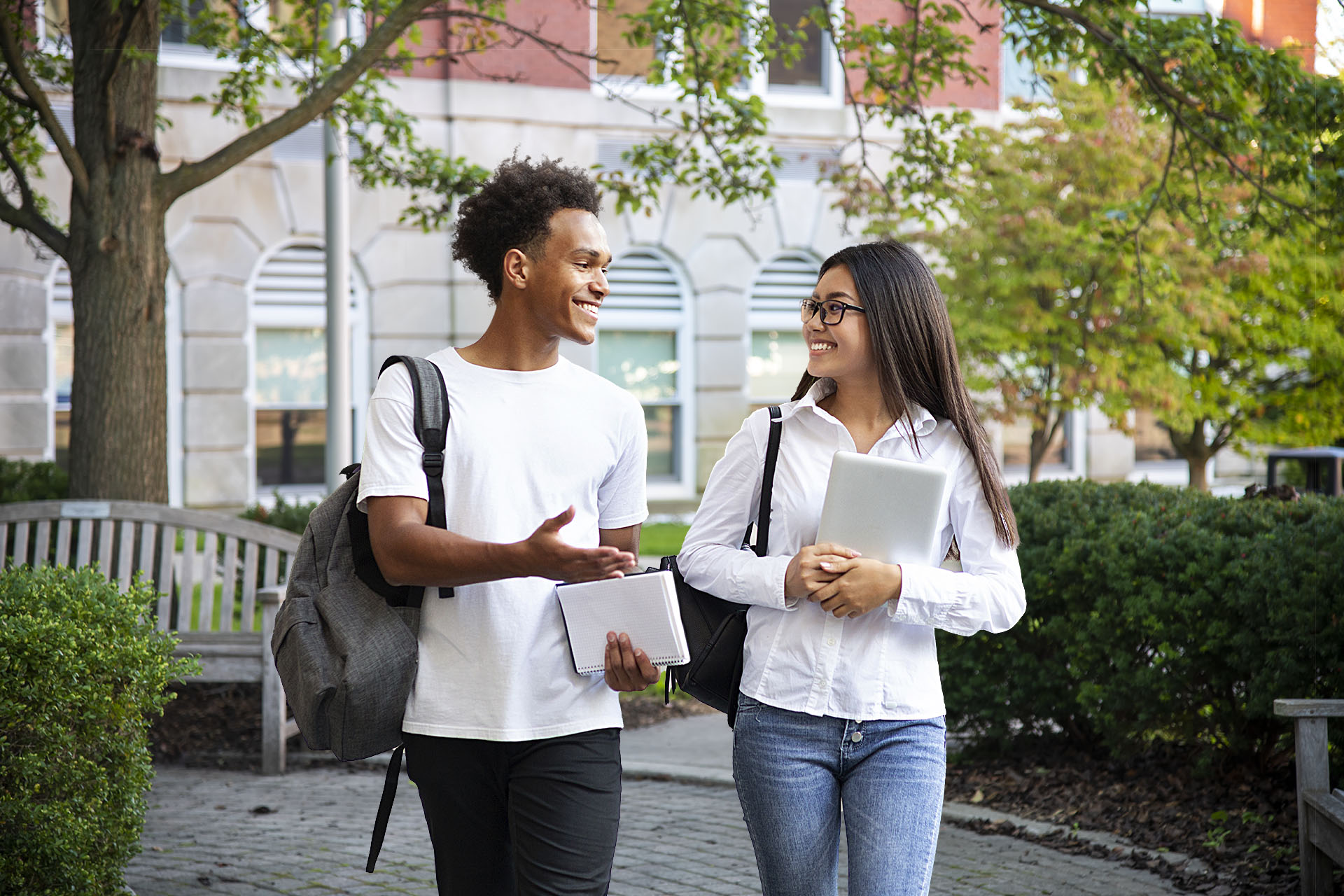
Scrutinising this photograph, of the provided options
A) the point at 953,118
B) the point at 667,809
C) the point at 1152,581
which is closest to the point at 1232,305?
the point at 953,118

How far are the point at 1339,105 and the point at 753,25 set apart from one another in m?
3.15

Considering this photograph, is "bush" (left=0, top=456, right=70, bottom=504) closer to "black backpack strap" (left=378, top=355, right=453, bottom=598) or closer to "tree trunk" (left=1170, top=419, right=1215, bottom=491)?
"black backpack strap" (left=378, top=355, right=453, bottom=598)

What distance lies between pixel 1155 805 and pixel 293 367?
1290 centimetres

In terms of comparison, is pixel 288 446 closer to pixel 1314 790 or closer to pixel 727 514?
pixel 1314 790

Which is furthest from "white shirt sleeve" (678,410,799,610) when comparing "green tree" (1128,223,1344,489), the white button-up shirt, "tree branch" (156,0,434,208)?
"green tree" (1128,223,1344,489)

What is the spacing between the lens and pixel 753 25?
24.2 feet

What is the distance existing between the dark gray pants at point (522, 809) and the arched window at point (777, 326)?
49.5 feet

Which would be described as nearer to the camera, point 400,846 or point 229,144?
point 400,846

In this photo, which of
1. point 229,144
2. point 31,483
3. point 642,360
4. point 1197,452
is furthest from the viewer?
point 642,360

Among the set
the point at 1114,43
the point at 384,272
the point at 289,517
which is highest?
the point at 1114,43

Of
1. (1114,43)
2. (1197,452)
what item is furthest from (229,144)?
(1197,452)

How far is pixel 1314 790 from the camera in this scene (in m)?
4.11

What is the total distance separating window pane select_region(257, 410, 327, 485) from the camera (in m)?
16.0

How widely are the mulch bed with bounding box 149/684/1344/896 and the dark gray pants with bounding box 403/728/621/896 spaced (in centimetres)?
280
